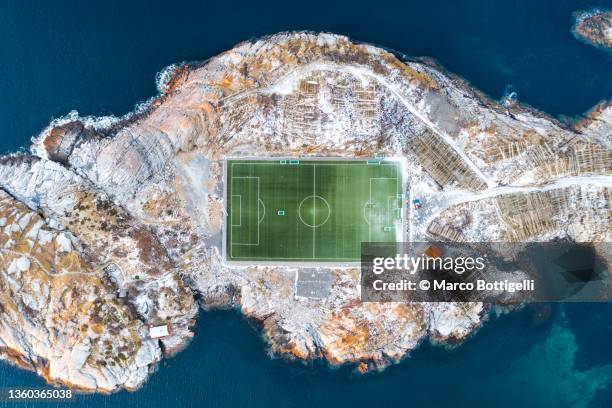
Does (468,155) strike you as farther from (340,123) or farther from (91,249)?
(91,249)

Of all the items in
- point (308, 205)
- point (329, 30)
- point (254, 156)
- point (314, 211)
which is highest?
point (329, 30)

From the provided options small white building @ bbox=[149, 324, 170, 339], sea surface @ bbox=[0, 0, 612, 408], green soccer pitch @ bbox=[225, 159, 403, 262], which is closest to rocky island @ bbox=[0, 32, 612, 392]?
small white building @ bbox=[149, 324, 170, 339]

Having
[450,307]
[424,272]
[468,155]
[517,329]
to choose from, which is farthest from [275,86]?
[517,329]

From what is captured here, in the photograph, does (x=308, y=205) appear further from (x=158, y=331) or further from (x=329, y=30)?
(x=158, y=331)

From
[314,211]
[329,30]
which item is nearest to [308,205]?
[314,211]

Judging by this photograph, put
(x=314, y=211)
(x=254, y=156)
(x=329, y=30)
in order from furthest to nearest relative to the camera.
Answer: (x=329, y=30), (x=314, y=211), (x=254, y=156)

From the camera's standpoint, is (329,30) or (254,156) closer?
(254,156)

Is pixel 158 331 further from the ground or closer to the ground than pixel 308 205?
closer to the ground

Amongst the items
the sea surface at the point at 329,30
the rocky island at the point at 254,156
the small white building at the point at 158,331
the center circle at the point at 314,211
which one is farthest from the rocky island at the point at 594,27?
the small white building at the point at 158,331
